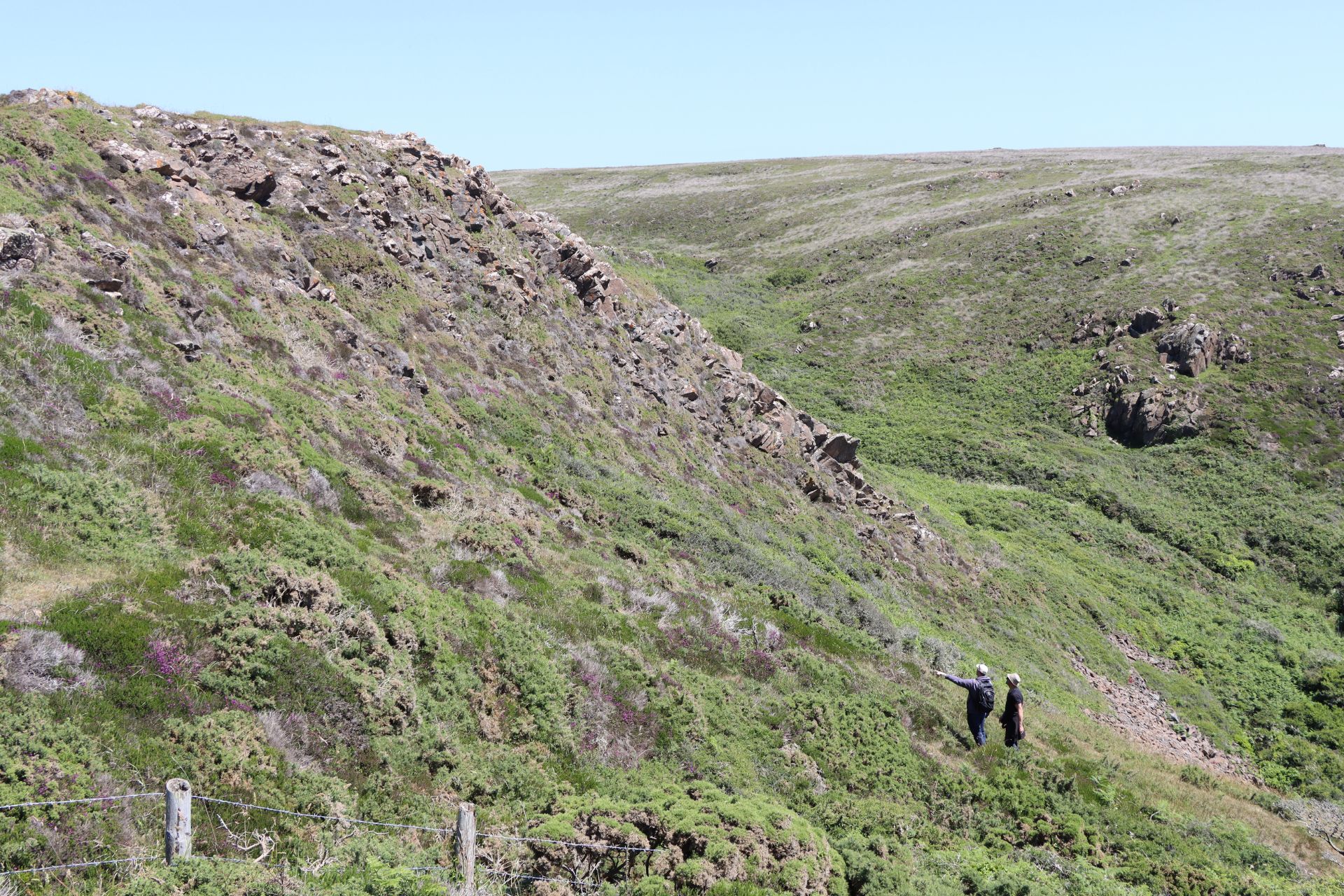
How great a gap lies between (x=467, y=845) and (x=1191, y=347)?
179ft

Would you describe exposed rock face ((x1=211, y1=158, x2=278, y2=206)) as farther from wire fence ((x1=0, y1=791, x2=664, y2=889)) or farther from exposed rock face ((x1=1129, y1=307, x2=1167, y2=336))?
exposed rock face ((x1=1129, y1=307, x2=1167, y2=336))

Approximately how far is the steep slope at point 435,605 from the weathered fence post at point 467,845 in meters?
0.54

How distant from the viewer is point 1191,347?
49.0 meters

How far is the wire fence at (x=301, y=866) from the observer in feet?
21.2

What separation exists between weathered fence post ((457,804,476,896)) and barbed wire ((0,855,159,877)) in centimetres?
256

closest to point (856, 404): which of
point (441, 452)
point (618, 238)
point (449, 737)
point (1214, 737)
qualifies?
point (1214, 737)

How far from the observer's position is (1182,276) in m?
58.5

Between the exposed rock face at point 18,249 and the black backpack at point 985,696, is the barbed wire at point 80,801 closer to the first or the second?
the exposed rock face at point 18,249

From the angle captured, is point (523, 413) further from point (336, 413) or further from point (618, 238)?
point (618, 238)

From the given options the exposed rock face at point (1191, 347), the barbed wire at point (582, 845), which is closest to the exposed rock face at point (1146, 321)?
the exposed rock face at point (1191, 347)

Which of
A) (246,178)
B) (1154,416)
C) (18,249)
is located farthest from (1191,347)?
(18,249)

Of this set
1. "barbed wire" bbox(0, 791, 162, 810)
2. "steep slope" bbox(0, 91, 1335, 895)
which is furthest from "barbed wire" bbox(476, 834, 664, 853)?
"barbed wire" bbox(0, 791, 162, 810)

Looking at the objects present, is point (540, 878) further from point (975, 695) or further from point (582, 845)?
point (975, 695)

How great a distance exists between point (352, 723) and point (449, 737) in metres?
1.24
